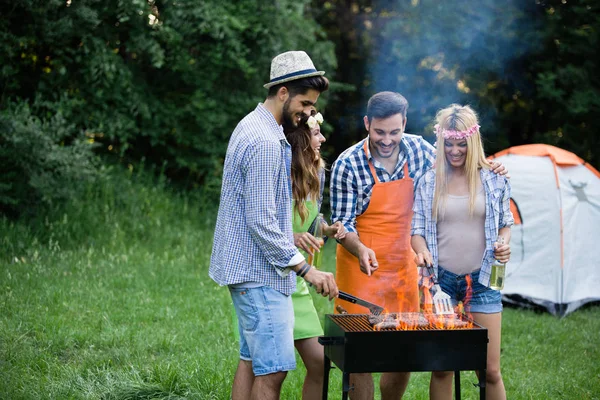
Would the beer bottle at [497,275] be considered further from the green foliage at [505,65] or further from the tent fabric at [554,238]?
the green foliage at [505,65]

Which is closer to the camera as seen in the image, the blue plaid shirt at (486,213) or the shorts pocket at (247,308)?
the shorts pocket at (247,308)

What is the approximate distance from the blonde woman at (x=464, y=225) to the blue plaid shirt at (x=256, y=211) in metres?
0.94

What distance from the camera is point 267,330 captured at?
128 inches

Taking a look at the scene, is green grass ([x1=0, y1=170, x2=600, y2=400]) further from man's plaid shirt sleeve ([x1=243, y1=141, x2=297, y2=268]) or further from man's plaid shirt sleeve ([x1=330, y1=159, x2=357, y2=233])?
man's plaid shirt sleeve ([x1=243, y1=141, x2=297, y2=268])

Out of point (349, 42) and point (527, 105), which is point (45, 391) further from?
point (349, 42)

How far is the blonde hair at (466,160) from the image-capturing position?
12.4 ft

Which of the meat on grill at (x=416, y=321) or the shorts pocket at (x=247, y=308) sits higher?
the shorts pocket at (x=247, y=308)

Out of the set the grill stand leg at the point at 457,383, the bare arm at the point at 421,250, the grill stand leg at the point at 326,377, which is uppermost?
the bare arm at the point at 421,250

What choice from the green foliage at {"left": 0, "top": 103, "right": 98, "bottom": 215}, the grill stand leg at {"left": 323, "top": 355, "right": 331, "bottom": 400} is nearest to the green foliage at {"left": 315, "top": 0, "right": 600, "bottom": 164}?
the green foliage at {"left": 0, "top": 103, "right": 98, "bottom": 215}

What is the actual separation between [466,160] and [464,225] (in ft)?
1.17

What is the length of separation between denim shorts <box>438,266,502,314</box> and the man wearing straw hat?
903 millimetres

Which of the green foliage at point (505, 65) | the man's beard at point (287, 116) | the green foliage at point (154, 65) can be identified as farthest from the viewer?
the green foliage at point (505, 65)

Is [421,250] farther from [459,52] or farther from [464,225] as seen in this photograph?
[459,52]

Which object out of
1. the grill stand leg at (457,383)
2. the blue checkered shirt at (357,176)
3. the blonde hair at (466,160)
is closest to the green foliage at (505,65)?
the blue checkered shirt at (357,176)
